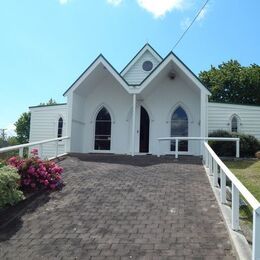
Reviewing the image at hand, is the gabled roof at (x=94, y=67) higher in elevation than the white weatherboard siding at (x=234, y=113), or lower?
higher

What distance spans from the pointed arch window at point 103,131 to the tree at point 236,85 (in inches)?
1029

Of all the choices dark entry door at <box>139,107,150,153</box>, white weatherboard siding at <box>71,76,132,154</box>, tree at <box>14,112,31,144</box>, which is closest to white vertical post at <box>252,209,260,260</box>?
dark entry door at <box>139,107,150,153</box>

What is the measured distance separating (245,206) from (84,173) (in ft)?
17.8

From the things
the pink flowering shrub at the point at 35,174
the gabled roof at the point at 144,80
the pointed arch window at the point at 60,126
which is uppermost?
the gabled roof at the point at 144,80

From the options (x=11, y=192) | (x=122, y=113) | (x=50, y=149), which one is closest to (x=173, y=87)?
(x=122, y=113)

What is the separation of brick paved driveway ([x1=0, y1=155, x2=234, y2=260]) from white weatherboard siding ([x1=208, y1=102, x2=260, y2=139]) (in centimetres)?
998

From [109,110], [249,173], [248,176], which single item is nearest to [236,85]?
[109,110]

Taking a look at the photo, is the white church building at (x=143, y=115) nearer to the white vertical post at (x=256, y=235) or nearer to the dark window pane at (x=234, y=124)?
the dark window pane at (x=234, y=124)

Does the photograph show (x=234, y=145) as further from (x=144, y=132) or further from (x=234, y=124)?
(x=144, y=132)

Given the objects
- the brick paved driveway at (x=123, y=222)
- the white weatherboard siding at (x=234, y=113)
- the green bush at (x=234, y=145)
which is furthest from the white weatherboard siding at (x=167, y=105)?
the brick paved driveway at (x=123, y=222)

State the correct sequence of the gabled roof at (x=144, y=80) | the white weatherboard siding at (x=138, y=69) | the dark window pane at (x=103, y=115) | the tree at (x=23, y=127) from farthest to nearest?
the tree at (x=23, y=127)
the white weatherboard siding at (x=138, y=69)
the dark window pane at (x=103, y=115)
the gabled roof at (x=144, y=80)

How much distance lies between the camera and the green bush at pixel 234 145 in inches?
796

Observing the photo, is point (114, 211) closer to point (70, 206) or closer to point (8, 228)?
point (70, 206)

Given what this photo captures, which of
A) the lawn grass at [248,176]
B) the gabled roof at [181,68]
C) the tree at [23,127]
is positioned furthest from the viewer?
the tree at [23,127]
